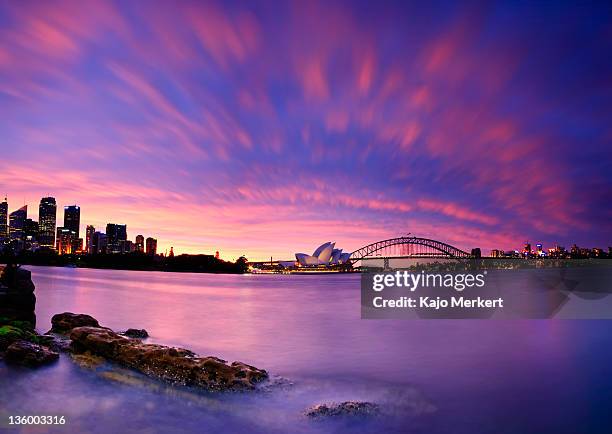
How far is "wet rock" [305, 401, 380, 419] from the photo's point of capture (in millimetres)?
9281

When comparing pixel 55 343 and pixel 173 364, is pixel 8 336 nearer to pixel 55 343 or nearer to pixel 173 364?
pixel 55 343

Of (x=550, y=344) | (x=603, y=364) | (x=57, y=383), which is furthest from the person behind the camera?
(x=550, y=344)

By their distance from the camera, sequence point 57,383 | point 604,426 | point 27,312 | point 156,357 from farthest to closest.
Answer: point 27,312 → point 156,357 → point 57,383 → point 604,426

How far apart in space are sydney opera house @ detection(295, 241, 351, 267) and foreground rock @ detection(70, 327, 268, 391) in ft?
547

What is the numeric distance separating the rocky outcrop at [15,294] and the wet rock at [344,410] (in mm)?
14133

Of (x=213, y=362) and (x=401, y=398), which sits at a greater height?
(x=213, y=362)

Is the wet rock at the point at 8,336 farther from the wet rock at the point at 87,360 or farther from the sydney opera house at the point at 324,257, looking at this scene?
the sydney opera house at the point at 324,257

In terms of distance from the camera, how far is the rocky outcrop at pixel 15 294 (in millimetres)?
17188

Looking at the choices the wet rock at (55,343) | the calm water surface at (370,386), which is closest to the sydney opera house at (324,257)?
the calm water surface at (370,386)

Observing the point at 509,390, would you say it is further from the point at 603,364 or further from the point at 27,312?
the point at 27,312

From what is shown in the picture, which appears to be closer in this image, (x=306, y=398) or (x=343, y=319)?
(x=306, y=398)

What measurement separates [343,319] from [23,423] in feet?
80.0

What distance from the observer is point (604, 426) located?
9.50 metres

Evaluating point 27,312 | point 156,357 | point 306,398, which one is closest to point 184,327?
point 27,312
